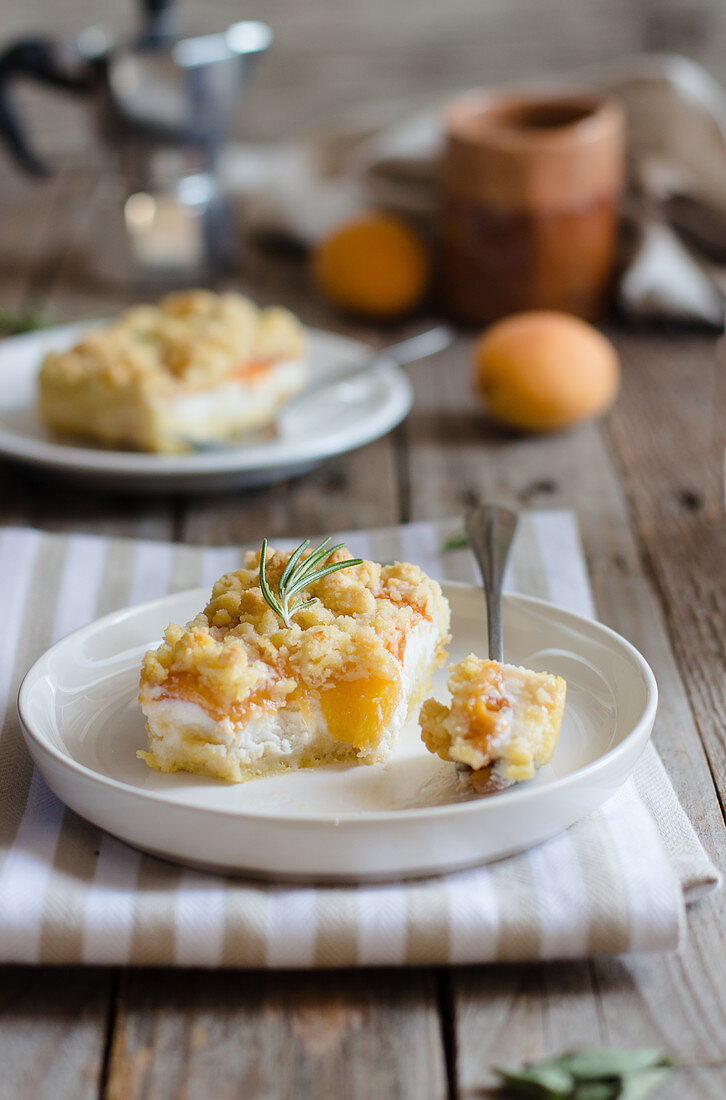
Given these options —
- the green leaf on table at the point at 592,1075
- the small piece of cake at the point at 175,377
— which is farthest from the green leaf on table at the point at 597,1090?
the small piece of cake at the point at 175,377

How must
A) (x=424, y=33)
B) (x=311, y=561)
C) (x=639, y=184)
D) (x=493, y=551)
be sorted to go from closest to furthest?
(x=311, y=561), (x=493, y=551), (x=639, y=184), (x=424, y=33)

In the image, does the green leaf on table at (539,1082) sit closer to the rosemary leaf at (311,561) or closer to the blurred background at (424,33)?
the rosemary leaf at (311,561)

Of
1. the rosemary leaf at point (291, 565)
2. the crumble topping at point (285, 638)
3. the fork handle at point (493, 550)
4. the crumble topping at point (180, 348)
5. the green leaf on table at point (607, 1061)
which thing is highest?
the rosemary leaf at point (291, 565)

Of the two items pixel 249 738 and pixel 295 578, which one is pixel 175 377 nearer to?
pixel 295 578

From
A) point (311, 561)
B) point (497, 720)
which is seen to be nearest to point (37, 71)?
point (311, 561)

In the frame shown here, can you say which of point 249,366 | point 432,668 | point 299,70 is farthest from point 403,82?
point 432,668

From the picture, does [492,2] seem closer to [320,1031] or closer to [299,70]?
[299,70]

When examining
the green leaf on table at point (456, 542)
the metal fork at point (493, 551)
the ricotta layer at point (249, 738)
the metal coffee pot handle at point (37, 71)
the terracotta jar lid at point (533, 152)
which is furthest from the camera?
the metal coffee pot handle at point (37, 71)
